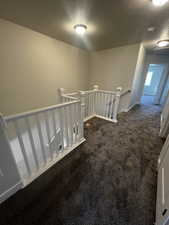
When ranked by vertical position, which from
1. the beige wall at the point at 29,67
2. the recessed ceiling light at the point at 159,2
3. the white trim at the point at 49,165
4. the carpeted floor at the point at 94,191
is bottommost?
the carpeted floor at the point at 94,191

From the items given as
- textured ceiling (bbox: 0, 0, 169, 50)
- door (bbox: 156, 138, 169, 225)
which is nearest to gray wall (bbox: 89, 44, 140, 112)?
textured ceiling (bbox: 0, 0, 169, 50)

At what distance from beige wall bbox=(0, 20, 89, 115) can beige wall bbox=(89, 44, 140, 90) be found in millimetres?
1059

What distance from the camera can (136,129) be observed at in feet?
8.20

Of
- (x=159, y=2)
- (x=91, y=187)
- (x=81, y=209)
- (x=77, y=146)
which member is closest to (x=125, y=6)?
(x=159, y=2)

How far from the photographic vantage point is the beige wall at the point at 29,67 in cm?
185

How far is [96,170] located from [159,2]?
2564 millimetres

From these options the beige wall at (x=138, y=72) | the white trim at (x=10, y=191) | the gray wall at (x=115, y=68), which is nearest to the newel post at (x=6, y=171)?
the white trim at (x=10, y=191)

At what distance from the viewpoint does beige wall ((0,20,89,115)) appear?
1.85m

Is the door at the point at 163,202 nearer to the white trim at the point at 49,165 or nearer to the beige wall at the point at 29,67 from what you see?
the white trim at the point at 49,165

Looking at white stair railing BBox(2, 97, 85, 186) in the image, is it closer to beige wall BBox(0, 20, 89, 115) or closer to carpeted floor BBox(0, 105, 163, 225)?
carpeted floor BBox(0, 105, 163, 225)

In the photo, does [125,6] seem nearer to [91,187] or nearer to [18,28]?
[18,28]

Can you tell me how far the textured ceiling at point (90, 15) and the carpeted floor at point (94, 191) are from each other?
2354 millimetres

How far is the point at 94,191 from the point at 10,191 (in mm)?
1029

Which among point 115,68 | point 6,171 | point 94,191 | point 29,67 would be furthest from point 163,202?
point 115,68
